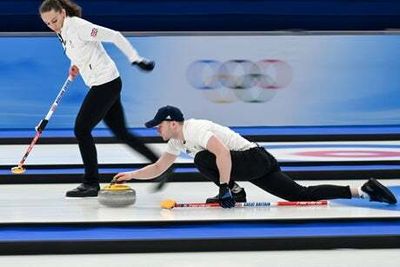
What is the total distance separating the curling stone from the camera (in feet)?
18.3

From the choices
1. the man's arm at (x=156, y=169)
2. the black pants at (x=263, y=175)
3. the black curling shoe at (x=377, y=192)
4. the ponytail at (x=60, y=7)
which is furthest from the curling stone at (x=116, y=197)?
the black curling shoe at (x=377, y=192)

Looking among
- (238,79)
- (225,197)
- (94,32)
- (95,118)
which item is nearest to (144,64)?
(94,32)

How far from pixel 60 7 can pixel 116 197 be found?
1.30 meters

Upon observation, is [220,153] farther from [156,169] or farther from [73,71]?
[73,71]

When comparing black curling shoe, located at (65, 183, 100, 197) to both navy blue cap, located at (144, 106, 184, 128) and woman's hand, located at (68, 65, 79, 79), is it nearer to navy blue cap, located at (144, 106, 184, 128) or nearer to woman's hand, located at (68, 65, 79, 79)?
woman's hand, located at (68, 65, 79, 79)

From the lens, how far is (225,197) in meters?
5.52

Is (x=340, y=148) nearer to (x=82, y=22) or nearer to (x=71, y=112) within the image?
(x=71, y=112)

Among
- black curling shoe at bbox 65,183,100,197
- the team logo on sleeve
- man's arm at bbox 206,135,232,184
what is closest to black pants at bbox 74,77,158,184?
black curling shoe at bbox 65,183,100,197

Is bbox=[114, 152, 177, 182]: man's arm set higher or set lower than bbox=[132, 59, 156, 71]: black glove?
lower

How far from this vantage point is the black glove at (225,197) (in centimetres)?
552

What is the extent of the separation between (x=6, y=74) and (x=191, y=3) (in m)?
3.29

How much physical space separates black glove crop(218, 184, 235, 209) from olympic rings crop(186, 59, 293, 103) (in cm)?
419

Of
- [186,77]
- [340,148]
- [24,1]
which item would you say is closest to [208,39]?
[186,77]

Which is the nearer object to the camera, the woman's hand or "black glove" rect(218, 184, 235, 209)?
"black glove" rect(218, 184, 235, 209)
